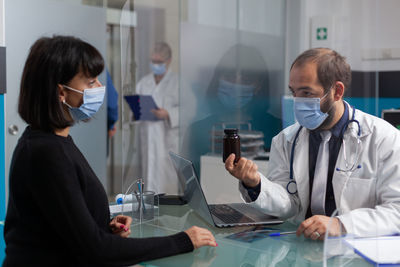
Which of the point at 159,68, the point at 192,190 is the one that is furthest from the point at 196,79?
the point at 192,190

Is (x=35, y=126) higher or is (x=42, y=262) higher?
(x=35, y=126)

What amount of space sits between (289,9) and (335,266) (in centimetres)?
306

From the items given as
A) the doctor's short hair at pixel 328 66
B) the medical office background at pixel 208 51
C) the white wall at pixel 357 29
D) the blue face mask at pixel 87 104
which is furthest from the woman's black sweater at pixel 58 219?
the medical office background at pixel 208 51

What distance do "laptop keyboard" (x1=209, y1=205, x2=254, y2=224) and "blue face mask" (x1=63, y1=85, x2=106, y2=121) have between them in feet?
1.82

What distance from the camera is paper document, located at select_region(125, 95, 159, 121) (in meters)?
3.88

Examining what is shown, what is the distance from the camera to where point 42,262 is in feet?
4.20

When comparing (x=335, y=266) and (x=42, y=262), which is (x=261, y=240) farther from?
(x=42, y=262)

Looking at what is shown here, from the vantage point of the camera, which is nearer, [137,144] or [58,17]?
[58,17]

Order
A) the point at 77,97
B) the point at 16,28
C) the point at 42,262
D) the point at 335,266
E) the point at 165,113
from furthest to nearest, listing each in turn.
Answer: the point at 165,113
the point at 16,28
the point at 77,97
the point at 42,262
the point at 335,266

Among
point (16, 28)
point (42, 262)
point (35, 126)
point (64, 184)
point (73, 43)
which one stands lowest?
point (42, 262)

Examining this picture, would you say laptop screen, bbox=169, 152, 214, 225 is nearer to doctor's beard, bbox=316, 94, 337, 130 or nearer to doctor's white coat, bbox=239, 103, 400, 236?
doctor's white coat, bbox=239, 103, 400, 236

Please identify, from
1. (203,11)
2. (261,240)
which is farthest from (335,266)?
(203,11)

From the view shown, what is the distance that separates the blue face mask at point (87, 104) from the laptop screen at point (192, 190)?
0.37 m

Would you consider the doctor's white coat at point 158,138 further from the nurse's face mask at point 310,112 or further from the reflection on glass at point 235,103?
the nurse's face mask at point 310,112
